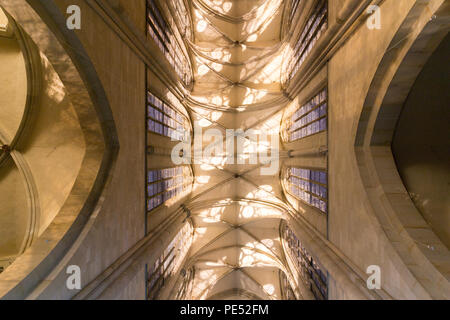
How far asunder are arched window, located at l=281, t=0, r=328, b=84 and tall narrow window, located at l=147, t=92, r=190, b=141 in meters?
7.62

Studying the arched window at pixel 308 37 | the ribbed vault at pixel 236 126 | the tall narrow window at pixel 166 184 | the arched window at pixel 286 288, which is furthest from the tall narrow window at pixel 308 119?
the arched window at pixel 286 288

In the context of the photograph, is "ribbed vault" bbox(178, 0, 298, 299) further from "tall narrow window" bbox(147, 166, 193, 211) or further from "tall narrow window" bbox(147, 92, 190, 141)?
"tall narrow window" bbox(147, 92, 190, 141)

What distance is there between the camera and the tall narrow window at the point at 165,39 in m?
9.95

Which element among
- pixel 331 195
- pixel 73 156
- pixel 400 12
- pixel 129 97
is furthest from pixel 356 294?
pixel 73 156

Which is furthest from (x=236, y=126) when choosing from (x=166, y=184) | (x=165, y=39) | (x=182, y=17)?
(x=165, y=39)

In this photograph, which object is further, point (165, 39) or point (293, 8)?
point (293, 8)

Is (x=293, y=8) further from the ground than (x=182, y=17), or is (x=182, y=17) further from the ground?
(x=293, y=8)

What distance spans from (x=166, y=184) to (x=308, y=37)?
10.8 metres

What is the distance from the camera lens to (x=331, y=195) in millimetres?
8805

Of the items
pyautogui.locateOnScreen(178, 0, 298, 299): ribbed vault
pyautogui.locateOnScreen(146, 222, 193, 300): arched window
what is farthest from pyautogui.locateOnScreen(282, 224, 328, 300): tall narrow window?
pyautogui.locateOnScreen(146, 222, 193, 300): arched window

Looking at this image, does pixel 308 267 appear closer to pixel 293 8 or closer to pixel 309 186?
pixel 309 186

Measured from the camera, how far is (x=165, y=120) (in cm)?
1225
